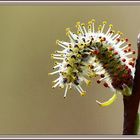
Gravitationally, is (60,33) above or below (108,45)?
above

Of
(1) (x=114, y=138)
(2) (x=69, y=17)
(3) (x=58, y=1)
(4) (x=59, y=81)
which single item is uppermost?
(2) (x=69, y=17)

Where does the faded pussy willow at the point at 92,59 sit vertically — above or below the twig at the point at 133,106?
above

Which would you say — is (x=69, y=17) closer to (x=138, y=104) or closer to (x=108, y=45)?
(x=108, y=45)

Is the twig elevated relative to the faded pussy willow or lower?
lower

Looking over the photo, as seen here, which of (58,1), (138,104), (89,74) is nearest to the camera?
(138,104)

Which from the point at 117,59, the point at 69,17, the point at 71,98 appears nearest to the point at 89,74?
the point at 117,59

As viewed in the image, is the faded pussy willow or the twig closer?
the twig

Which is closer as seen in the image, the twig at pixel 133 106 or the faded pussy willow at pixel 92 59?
the twig at pixel 133 106

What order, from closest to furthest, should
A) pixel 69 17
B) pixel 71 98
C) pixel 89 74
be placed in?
pixel 89 74 < pixel 71 98 < pixel 69 17

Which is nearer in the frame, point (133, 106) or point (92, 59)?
→ point (133, 106)

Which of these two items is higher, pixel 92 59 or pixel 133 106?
pixel 92 59

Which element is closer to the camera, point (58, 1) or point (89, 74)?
point (89, 74)
